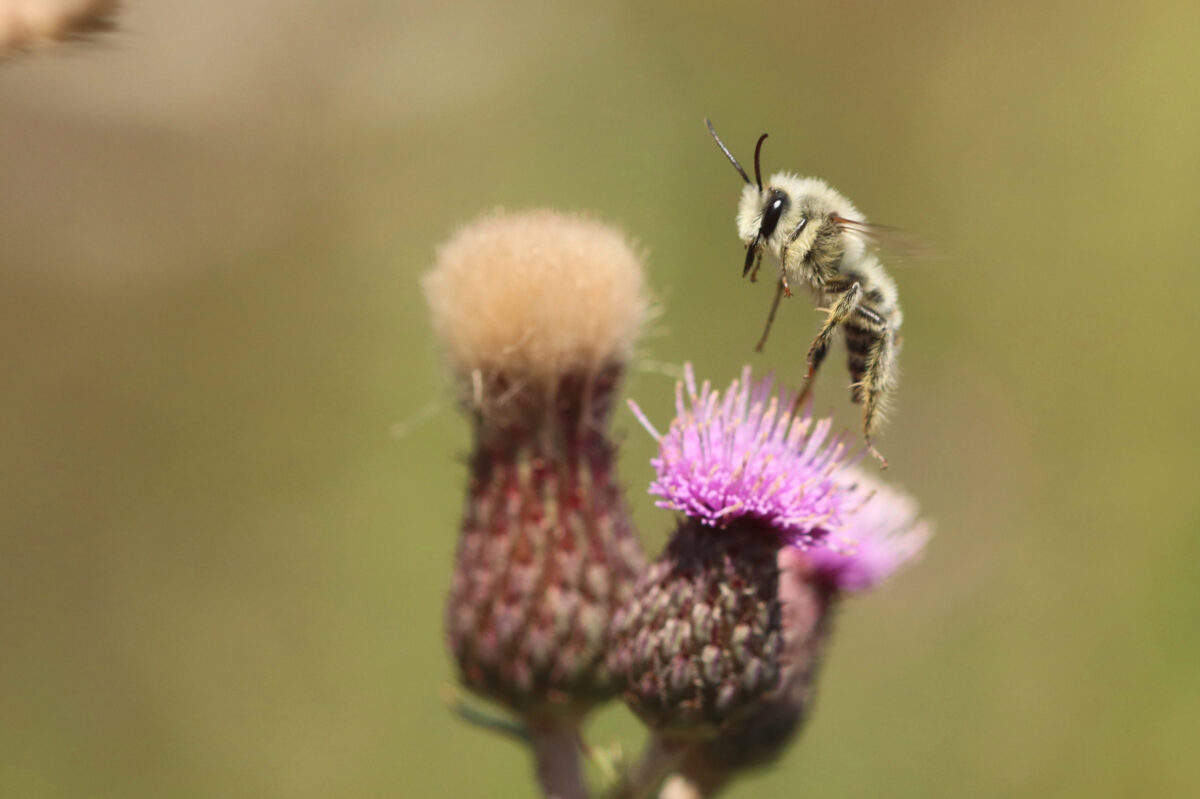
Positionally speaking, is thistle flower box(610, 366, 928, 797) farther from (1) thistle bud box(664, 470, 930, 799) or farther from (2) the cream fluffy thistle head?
(2) the cream fluffy thistle head

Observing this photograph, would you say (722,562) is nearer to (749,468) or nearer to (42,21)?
(749,468)

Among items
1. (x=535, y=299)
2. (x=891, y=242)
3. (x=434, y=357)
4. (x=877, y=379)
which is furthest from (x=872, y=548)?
(x=434, y=357)

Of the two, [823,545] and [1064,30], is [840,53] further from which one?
[823,545]

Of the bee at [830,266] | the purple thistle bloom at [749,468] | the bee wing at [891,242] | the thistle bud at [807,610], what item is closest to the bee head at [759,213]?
the bee at [830,266]

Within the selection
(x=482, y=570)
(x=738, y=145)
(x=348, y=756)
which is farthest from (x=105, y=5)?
(x=738, y=145)

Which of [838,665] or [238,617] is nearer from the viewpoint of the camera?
[838,665]

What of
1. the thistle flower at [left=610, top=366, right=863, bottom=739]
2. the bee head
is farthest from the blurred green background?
the thistle flower at [left=610, top=366, right=863, bottom=739]
